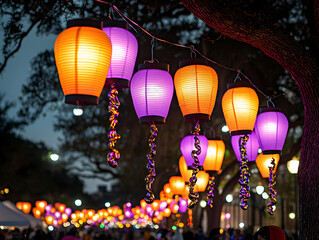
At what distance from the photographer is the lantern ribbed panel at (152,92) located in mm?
5992

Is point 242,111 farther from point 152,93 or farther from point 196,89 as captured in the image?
point 152,93

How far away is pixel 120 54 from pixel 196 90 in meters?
1.40

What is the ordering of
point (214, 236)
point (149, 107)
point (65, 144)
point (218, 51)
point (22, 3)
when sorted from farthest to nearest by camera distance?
point (65, 144), point (218, 51), point (214, 236), point (22, 3), point (149, 107)

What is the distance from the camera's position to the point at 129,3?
11438mm

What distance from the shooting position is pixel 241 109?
291 inches

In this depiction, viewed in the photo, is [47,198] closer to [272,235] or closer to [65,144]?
[65,144]

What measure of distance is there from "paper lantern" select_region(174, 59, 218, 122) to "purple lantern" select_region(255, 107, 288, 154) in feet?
6.22

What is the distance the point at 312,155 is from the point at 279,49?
1472mm

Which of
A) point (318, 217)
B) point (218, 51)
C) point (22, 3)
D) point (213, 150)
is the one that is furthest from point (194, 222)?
point (318, 217)

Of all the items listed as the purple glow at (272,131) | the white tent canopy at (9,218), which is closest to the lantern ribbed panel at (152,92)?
the purple glow at (272,131)

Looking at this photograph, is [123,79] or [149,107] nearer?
[123,79]

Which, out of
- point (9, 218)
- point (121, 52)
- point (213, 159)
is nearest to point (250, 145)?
point (213, 159)

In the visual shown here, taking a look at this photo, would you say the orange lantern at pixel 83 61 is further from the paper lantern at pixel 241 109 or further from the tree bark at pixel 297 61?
the paper lantern at pixel 241 109

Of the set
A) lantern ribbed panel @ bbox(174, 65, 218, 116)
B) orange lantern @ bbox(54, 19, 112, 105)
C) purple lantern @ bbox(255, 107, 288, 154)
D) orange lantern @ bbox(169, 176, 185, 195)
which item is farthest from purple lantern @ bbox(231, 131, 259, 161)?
orange lantern @ bbox(169, 176, 185, 195)
